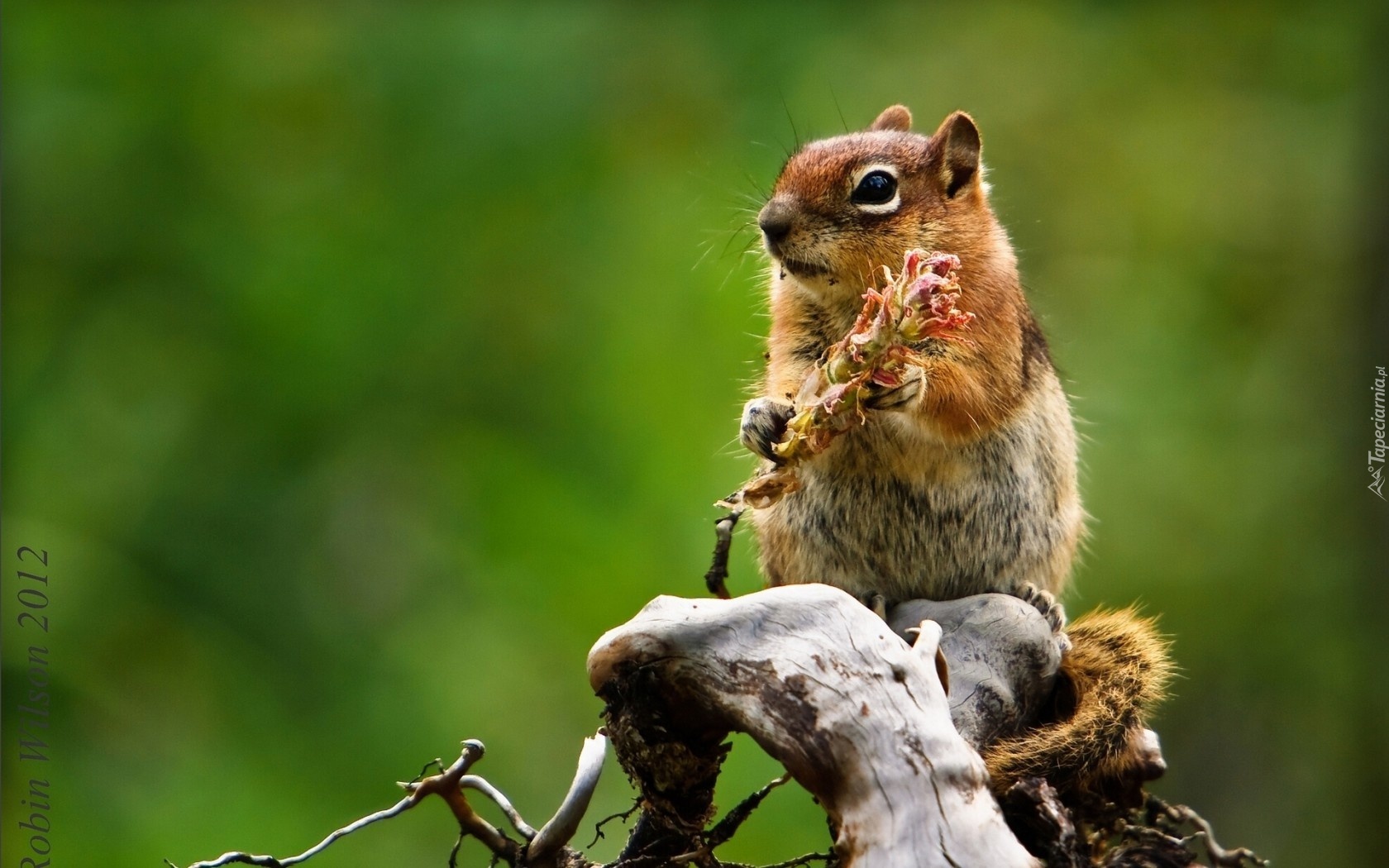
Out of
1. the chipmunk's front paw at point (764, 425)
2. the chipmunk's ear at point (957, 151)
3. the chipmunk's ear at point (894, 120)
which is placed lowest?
the chipmunk's front paw at point (764, 425)

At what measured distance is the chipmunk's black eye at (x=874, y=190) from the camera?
317cm

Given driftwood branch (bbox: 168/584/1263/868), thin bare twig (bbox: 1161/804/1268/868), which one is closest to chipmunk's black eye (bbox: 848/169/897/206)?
driftwood branch (bbox: 168/584/1263/868)

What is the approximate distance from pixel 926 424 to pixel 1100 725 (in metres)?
0.80

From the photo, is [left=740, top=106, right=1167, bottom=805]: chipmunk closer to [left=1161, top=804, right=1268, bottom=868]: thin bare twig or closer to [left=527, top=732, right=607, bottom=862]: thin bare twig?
[left=1161, top=804, right=1268, bottom=868]: thin bare twig

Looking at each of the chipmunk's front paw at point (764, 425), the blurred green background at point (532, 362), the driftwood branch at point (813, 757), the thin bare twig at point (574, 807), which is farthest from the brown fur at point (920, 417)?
the blurred green background at point (532, 362)

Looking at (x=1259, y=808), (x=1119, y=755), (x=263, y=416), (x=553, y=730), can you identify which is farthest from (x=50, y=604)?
(x=1259, y=808)

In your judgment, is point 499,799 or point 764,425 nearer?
point 499,799

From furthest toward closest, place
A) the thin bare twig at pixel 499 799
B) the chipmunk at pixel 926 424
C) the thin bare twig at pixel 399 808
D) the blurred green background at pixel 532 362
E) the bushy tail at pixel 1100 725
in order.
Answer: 1. the blurred green background at pixel 532 362
2. the chipmunk at pixel 926 424
3. the bushy tail at pixel 1100 725
4. the thin bare twig at pixel 499 799
5. the thin bare twig at pixel 399 808

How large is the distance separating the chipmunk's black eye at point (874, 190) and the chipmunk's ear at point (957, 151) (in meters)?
0.22

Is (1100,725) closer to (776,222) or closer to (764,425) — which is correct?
(764,425)

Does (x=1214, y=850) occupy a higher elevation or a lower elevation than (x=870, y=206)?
lower

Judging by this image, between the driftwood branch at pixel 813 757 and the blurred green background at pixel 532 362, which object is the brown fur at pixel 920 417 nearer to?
the driftwood branch at pixel 813 757

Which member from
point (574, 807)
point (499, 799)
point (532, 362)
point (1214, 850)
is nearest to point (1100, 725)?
point (1214, 850)

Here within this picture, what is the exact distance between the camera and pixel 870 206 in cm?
316
